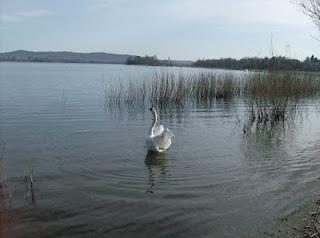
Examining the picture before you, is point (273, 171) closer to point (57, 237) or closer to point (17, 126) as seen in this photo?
point (57, 237)

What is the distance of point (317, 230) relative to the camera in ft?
18.5

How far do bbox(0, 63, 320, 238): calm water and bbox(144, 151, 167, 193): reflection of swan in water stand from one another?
0.02 m

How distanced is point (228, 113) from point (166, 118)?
3687 mm

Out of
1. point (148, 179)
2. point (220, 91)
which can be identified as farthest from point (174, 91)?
point (148, 179)

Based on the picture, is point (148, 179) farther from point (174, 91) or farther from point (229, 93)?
point (229, 93)

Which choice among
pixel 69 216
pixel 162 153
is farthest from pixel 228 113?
pixel 69 216

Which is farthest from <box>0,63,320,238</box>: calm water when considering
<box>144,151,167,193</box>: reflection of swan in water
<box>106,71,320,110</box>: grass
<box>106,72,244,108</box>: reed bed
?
<box>106,72,244,108</box>: reed bed

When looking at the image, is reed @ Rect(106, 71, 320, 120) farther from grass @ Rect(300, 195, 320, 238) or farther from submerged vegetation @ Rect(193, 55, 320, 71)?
grass @ Rect(300, 195, 320, 238)

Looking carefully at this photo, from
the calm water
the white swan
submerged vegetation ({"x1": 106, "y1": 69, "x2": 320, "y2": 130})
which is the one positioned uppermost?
submerged vegetation ({"x1": 106, "y1": 69, "x2": 320, "y2": 130})

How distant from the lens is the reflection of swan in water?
8.88 m

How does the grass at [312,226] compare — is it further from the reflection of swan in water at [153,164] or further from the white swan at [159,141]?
the white swan at [159,141]

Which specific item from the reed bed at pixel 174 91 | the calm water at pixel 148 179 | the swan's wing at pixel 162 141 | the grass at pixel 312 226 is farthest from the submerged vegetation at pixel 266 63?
the grass at pixel 312 226

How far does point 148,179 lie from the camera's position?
910 centimetres

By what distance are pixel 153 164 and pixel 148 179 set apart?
130cm
